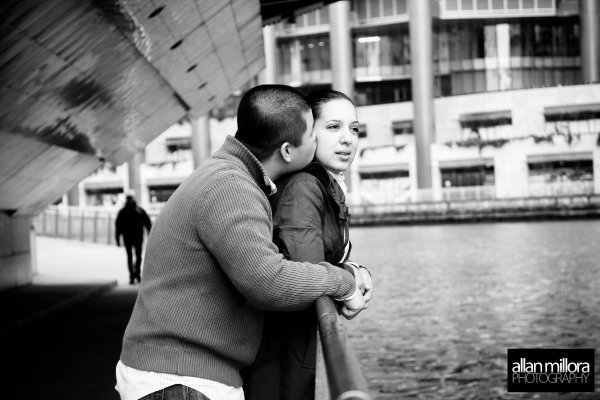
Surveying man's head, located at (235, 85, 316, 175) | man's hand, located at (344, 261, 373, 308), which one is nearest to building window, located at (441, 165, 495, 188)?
man's hand, located at (344, 261, 373, 308)

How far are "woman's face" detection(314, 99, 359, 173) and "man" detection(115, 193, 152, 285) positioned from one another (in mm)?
14683

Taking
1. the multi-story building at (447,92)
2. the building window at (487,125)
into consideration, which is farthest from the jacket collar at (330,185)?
the building window at (487,125)

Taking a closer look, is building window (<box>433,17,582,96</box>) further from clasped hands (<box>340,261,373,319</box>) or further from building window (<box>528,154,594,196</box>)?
clasped hands (<box>340,261,373,319</box>)

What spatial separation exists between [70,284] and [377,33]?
189ft

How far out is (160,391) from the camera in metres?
2.56

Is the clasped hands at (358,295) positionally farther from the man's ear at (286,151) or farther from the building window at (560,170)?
the building window at (560,170)

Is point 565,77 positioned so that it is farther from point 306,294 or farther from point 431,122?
point 306,294

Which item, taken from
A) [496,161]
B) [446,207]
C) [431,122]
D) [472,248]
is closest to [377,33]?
[431,122]

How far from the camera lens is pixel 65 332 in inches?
430

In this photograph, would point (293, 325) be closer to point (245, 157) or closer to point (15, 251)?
point (245, 157)

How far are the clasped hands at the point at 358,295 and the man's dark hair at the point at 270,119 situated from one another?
19.4 inches

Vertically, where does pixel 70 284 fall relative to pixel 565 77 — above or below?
below

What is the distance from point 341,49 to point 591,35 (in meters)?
16.9

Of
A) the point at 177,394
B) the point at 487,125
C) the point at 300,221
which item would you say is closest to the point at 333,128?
the point at 300,221
